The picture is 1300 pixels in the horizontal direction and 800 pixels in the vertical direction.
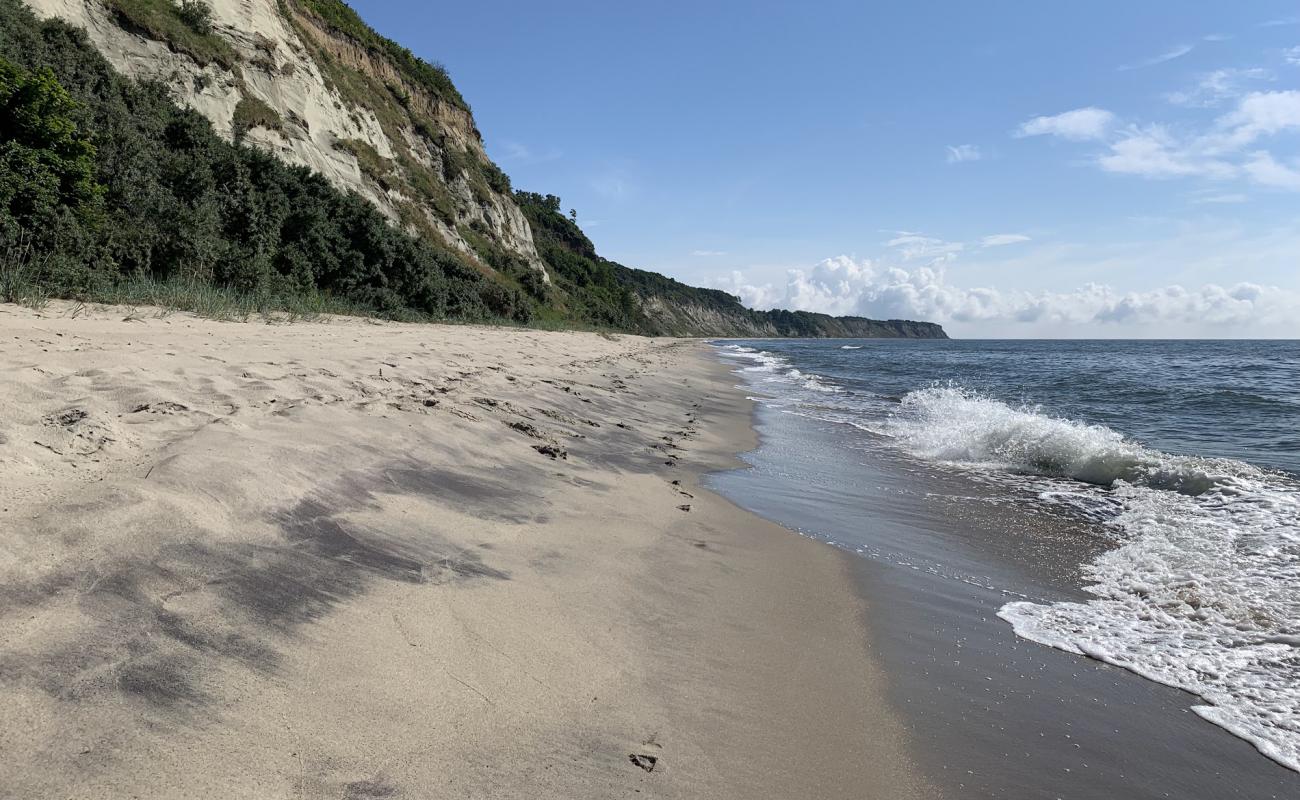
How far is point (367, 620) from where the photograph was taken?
270 cm

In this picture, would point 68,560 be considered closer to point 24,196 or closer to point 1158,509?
point 1158,509

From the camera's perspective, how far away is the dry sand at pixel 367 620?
1910mm

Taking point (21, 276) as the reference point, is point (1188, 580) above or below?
below

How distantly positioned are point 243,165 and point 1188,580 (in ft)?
86.8

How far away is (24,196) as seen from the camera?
42.6 feet

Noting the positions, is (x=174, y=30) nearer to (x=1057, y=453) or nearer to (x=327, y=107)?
(x=327, y=107)

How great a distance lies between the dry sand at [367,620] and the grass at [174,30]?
80.7ft

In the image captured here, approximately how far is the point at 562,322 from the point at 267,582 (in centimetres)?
4529

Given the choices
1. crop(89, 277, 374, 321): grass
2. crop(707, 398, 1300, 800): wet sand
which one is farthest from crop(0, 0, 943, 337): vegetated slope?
crop(707, 398, 1300, 800): wet sand

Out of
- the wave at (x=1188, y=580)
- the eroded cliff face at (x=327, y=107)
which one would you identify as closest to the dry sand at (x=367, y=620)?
the wave at (x=1188, y=580)

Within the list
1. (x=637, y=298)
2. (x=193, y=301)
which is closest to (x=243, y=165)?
(x=193, y=301)

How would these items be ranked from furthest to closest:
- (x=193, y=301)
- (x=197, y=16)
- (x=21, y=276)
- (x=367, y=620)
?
1. (x=197, y=16)
2. (x=193, y=301)
3. (x=21, y=276)
4. (x=367, y=620)

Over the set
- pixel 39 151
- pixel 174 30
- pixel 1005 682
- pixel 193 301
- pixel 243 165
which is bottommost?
pixel 1005 682

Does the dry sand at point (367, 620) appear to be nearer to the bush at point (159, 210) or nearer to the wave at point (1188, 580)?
the wave at point (1188, 580)
